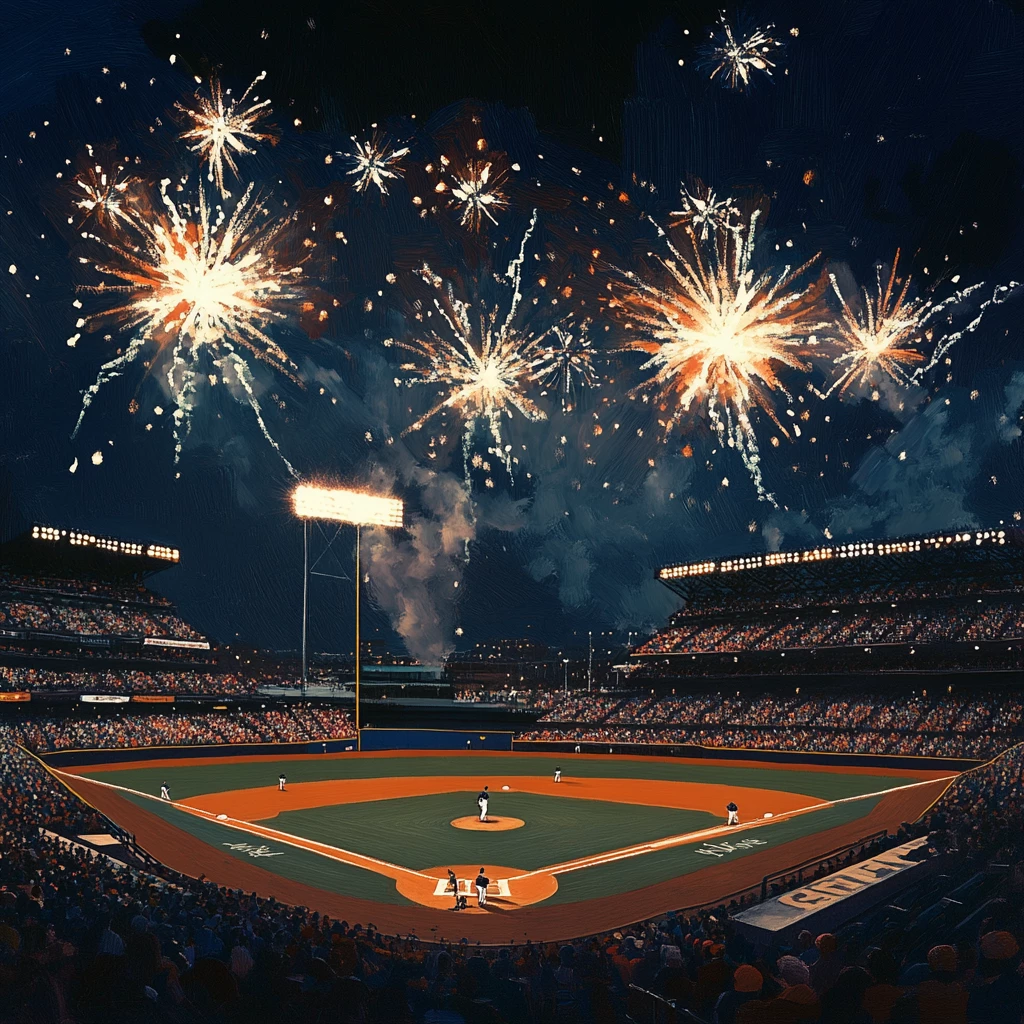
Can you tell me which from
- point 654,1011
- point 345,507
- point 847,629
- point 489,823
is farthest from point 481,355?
point 654,1011

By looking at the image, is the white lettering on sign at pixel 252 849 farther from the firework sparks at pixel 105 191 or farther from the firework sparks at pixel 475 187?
the firework sparks at pixel 475 187

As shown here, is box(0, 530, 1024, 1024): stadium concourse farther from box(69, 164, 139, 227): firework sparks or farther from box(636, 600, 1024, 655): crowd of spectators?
box(69, 164, 139, 227): firework sparks

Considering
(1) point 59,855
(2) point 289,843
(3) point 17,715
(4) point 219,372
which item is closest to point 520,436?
(4) point 219,372

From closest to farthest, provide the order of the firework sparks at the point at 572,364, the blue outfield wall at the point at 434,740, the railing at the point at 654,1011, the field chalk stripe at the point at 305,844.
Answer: the railing at the point at 654,1011, the field chalk stripe at the point at 305,844, the blue outfield wall at the point at 434,740, the firework sparks at the point at 572,364

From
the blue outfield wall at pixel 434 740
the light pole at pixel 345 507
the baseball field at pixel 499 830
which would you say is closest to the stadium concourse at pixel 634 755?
the blue outfield wall at pixel 434 740

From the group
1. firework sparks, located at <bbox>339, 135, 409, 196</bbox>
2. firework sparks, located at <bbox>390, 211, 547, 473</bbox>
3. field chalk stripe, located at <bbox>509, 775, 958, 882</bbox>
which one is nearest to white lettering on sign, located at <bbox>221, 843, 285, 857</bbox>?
field chalk stripe, located at <bbox>509, 775, 958, 882</bbox>
